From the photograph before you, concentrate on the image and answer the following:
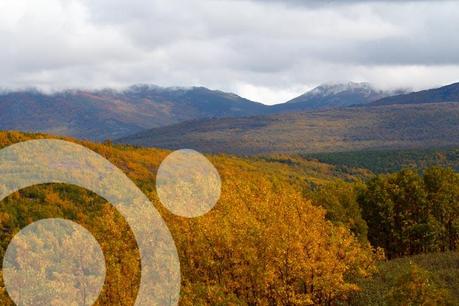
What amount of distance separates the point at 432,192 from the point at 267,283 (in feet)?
167

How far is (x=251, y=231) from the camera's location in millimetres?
34969

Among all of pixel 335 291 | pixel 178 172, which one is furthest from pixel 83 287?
pixel 178 172

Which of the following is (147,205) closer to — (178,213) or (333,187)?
(178,213)

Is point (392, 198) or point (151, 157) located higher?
point (151, 157)
